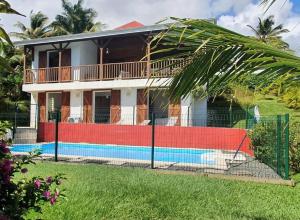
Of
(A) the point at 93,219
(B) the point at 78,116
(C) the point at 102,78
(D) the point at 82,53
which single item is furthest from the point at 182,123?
(A) the point at 93,219

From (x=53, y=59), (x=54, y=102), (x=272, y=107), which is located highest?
(x=53, y=59)

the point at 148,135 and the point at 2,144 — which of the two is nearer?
the point at 2,144

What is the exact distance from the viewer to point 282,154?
32.2 ft

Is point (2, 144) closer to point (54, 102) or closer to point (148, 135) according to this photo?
point (148, 135)

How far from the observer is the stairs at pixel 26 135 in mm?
20163

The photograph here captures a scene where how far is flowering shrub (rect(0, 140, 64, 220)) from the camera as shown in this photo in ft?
11.7

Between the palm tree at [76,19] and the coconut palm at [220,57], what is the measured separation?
142 feet

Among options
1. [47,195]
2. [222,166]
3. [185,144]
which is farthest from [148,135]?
[47,195]

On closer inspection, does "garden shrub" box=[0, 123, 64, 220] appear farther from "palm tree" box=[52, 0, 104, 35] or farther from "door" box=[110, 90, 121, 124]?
"palm tree" box=[52, 0, 104, 35]

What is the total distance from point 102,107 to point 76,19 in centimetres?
2366

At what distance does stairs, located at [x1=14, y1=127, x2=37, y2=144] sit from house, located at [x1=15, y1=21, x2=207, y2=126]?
1.00 metres

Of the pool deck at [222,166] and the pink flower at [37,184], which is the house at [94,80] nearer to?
the pool deck at [222,166]

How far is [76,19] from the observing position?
149 feet

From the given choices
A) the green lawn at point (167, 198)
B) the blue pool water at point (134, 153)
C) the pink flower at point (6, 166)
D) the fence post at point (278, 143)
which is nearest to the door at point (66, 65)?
the blue pool water at point (134, 153)
